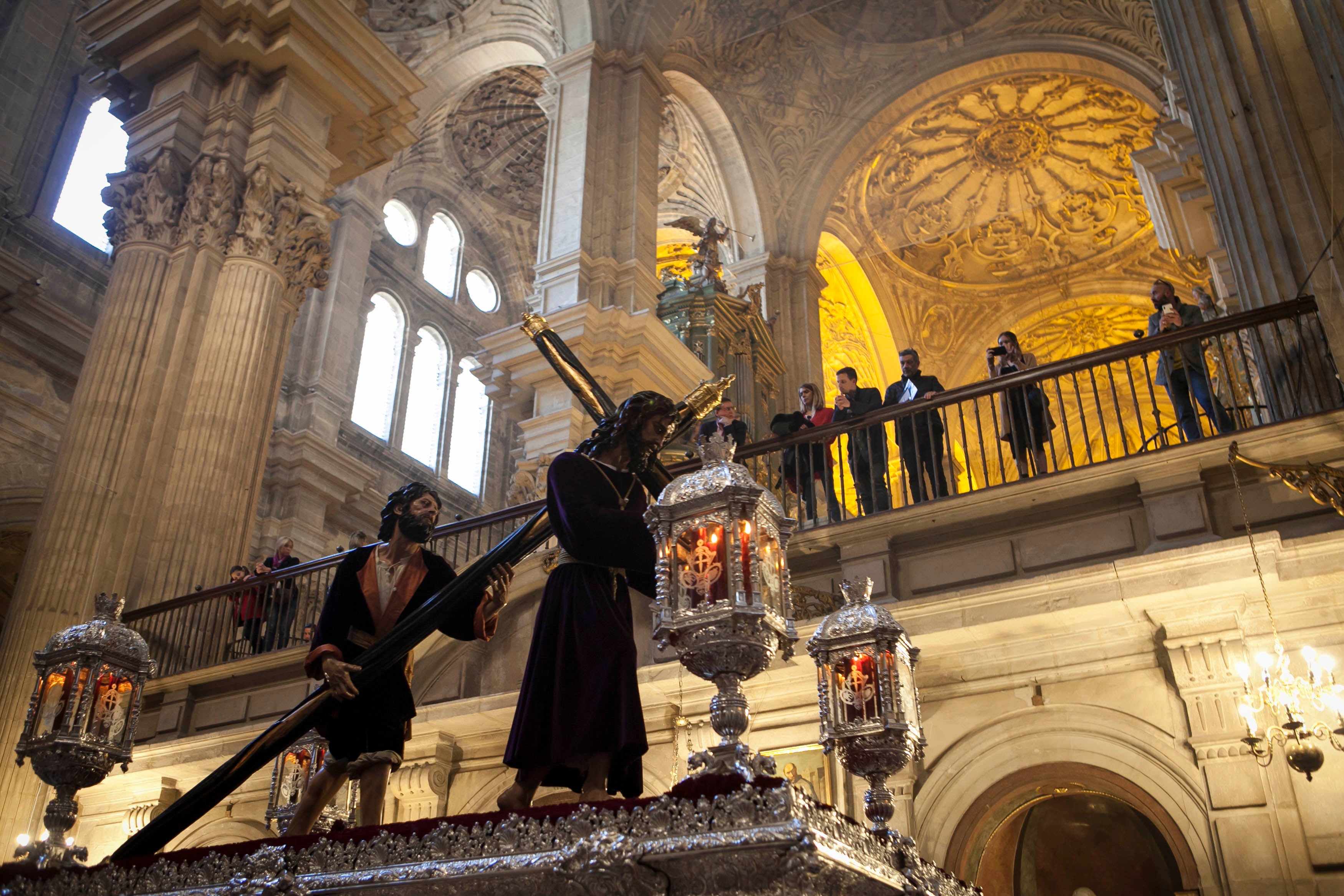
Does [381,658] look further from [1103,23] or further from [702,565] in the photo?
[1103,23]

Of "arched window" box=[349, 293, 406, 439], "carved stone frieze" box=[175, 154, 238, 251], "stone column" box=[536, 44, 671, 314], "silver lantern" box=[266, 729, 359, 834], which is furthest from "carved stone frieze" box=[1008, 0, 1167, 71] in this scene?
"silver lantern" box=[266, 729, 359, 834]

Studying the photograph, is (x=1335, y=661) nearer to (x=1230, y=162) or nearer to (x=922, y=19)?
(x=1230, y=162)

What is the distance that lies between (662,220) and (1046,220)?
23.0ft

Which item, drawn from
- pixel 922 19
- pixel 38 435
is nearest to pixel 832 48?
pixel 922 19

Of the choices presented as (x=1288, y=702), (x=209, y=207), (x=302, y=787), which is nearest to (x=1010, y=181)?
(x=209, y=207)

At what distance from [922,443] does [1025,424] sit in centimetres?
90

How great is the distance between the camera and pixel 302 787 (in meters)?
5.35

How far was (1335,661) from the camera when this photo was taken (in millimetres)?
5730

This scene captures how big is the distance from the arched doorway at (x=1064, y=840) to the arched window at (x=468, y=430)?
14622 millimetres

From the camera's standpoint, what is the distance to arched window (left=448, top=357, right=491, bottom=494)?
2039 cm

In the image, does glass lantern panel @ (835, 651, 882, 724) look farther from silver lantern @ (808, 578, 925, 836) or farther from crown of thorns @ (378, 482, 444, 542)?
crown of thorns @ (378, 482, 444, 542)

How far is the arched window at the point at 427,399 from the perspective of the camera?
19.5m

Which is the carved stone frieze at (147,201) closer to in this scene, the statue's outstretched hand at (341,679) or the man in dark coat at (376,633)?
the man in dark coat at (376,633)

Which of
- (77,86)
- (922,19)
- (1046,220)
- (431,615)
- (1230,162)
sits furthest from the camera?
(1046,220)
